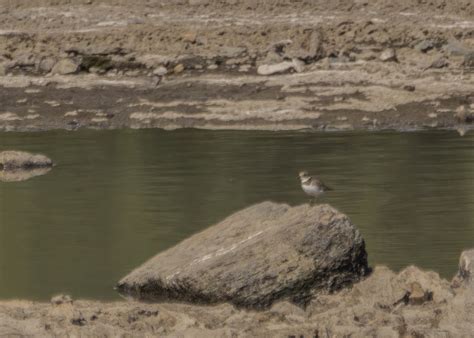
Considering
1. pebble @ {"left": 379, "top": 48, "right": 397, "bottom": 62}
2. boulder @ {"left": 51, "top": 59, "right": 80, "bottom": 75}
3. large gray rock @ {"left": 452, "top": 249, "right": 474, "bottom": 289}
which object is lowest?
large gray rock @ {"left": 452, "top": 249, "right": 474, "bottom": 289}

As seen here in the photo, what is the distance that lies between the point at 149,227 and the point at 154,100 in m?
11.3

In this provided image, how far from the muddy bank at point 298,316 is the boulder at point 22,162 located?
8648mm

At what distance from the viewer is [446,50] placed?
26.1m

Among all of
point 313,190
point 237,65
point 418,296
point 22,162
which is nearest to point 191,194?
point 313,190

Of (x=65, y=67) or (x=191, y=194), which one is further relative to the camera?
(x=65, y=67)

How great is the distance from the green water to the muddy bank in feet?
3.80

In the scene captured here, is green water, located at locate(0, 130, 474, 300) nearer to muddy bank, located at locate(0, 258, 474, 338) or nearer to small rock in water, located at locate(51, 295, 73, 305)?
small rock in water, located at locate(51, 295, 73, 305)

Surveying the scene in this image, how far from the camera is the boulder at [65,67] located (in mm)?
26359

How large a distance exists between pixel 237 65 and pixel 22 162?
318 inches

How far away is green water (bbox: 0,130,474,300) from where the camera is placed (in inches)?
468

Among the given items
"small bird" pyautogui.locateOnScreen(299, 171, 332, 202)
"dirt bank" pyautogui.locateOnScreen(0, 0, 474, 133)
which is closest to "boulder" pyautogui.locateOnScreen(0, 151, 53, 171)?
"dirt bank" pyautogui.locateOnScreen(0, 0, 474, 133)

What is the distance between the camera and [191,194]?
15602 mm

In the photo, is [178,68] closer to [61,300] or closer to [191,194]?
[191,194]

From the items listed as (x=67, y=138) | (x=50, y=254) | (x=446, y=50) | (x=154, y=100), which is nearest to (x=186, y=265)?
(x=50, y=254)
